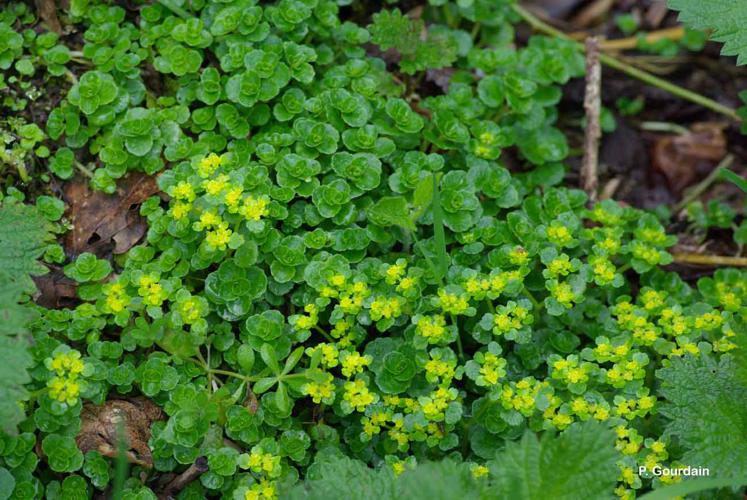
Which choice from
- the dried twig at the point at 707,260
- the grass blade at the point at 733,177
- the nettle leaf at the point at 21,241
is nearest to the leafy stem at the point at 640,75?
the dried twig at the point at 707,260

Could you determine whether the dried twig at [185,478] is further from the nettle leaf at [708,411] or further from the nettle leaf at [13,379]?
the nettle leaf at [708,411]

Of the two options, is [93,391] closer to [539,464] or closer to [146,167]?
[146,167]

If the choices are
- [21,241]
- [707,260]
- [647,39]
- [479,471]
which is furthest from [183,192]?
[647,39]

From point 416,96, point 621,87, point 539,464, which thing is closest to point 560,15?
point 621,87

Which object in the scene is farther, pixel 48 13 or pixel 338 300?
pixel 48 13

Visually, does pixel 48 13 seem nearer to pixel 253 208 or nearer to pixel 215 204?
pixel 215 204
